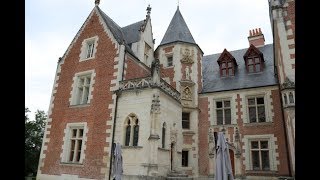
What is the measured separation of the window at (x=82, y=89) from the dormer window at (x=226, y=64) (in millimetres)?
10447

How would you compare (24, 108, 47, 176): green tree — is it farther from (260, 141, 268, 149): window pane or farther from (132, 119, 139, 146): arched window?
(260, 141, 268, 149): window pane

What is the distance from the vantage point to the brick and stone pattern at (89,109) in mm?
13745

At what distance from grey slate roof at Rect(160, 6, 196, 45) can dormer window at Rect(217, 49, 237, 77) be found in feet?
8.79

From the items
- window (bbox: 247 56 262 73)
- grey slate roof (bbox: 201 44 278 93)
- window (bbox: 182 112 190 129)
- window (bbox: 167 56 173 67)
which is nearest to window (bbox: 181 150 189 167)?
window (bbox: 182 112 190 129)

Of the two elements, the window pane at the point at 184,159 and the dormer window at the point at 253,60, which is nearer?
the window pane at the point at 184,159

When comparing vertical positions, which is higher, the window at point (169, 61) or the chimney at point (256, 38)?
the chimney at point (256, 38)

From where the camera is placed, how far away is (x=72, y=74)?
56.5 ft

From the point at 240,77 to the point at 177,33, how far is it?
6.12m

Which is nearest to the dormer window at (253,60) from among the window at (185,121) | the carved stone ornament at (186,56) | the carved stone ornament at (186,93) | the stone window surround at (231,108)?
the stone window surround at (231,108)

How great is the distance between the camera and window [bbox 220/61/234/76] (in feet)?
Result: 63.3

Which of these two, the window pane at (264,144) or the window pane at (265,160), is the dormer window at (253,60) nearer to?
the window pane at (264,144)

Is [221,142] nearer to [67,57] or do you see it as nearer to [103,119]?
[103,119]

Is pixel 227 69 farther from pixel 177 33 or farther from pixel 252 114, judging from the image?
pixel 177 33
